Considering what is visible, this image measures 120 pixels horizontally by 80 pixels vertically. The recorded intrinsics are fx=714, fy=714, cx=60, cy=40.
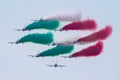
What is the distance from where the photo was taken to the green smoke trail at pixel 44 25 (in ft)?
288

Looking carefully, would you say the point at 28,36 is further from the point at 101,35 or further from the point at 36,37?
the point at 101,35

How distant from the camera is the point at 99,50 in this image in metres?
87.0

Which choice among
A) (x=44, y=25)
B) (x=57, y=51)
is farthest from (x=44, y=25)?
(x=57, y=51)

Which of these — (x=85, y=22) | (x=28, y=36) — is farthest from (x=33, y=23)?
(x=85, y=22)

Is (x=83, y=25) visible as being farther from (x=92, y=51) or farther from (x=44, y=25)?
(x=44, y=25)

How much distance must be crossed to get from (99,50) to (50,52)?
703 cm

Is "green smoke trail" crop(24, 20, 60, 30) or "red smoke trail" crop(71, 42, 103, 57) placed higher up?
"green smoke trail" crop(24, 20, 60, 30)

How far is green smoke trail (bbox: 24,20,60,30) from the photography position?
288 ft

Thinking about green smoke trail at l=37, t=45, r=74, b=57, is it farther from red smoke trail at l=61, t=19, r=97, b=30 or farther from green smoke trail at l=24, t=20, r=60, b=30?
red smoke trail at l=61, t=19, r=97, b=30

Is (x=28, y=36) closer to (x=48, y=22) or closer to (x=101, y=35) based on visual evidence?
(x=48, y=22)

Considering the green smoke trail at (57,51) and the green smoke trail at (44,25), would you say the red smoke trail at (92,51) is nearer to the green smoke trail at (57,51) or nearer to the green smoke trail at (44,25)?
the green smoke trail at (57,51)

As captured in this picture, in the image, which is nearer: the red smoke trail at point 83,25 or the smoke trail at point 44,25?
the red smoke trail at point 83,25

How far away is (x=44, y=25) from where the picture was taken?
8894cm

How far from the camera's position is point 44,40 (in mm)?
88625
